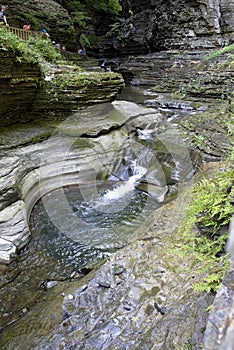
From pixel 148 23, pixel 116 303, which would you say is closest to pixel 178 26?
pixel 148 23

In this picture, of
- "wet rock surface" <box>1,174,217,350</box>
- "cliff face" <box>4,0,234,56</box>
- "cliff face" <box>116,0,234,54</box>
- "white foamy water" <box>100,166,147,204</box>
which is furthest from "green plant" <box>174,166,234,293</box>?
"cliff face" <box>116,0,234,54</box>

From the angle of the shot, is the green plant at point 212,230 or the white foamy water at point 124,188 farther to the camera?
the white foamy water at point 124,188

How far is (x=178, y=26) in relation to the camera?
15.8 meters

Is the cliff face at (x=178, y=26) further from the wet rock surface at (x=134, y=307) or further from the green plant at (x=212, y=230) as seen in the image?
the wet rock surface at (x=134, y=307)

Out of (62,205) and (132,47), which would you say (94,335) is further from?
(132,47)

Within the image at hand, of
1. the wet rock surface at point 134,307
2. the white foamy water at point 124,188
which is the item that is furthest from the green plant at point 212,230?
the white foamy water at point 124,188

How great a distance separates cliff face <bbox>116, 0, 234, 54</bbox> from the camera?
46.2 ft

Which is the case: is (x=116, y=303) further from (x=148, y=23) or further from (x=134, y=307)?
(x=148, y=23)

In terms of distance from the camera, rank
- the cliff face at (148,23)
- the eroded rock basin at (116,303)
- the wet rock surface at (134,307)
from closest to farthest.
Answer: the wet rock surface at (134,307) → the eroded rock basin at (116,303) → the cliff face at (148,23)

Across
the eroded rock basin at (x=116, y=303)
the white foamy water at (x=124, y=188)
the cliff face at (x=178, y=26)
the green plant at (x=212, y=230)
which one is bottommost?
the white foamy water at (x=124, y=188)

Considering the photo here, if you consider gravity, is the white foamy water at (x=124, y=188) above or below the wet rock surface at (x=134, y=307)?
below

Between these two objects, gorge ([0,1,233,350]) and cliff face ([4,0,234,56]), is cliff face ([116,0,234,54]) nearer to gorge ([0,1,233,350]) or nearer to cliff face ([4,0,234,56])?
cliff face ([4,0,234,56])

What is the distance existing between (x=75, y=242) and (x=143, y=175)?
2.70m

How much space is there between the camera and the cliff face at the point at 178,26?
46.2 ft
